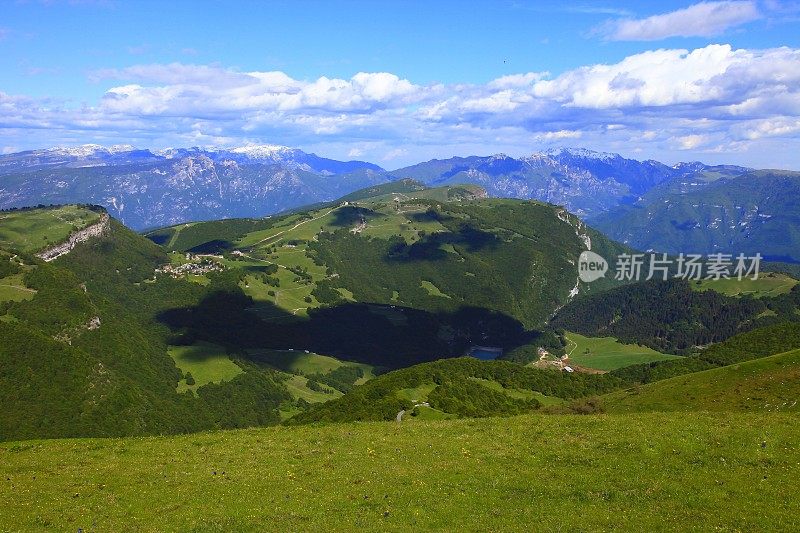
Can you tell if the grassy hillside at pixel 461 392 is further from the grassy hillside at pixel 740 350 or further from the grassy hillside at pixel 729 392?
the grassy hillside at pixel 729 392

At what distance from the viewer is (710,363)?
342 feet

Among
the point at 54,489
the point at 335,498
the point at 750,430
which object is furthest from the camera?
the point at 750,430

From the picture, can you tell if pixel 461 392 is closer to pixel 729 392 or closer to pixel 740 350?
pixel 729 392

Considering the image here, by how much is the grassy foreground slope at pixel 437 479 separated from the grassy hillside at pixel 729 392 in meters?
12.0

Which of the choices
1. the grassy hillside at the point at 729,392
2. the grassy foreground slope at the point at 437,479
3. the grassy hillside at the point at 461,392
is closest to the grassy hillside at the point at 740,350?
the grassy hillside at the point at 461,392

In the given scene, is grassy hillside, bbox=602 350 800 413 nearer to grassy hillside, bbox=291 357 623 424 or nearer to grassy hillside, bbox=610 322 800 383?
grassy hillside, bbox=291 357 623 424

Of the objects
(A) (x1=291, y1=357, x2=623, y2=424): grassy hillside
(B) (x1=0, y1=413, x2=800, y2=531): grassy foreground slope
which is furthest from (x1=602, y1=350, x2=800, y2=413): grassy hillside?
(A) (x1=291, y1=357, x2=623, y2=424): grassy hillside

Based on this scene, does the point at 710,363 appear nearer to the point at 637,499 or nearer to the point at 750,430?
the point at 750,430

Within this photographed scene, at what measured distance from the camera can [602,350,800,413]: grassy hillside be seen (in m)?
57.7

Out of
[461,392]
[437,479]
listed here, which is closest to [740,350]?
[461,392]

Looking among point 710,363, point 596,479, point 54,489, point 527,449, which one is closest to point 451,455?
point 527,449

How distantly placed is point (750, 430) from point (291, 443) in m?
35.0

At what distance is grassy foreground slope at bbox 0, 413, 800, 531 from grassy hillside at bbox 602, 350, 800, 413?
39.4ft

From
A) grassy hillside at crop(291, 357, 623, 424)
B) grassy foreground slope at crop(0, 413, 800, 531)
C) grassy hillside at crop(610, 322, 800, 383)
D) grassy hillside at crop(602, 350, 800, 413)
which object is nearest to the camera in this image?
grassy foreground slope at crop(0, 413, 800, 531)
